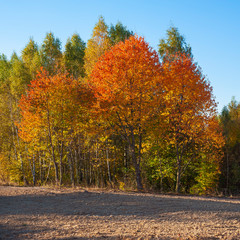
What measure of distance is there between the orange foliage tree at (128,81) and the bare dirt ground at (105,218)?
5365mm

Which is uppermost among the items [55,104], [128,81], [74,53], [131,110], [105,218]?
[74,53]

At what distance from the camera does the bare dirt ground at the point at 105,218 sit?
5758 millimetres

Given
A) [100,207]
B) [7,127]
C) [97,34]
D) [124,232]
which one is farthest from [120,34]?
[124,232]

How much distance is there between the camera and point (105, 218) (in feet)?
25.9

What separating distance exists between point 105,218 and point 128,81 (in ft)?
29.4

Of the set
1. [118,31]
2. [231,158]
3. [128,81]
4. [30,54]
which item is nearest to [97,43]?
[118,31]

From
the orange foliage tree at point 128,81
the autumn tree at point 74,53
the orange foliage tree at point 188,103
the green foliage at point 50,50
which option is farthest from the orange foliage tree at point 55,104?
the green foliage at point 50,50

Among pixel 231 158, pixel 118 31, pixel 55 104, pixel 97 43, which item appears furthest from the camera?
pixel 118 31

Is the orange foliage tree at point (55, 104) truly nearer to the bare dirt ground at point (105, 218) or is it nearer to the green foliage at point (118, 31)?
the bare dirt ground at point (105, 218)

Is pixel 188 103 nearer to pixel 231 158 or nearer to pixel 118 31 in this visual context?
pixel 231 158

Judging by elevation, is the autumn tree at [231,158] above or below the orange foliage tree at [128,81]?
below

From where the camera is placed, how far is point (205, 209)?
9055mm

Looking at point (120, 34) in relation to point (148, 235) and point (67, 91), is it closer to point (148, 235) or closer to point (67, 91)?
point (67, 91)

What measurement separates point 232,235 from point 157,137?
1269 cm
